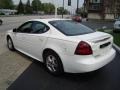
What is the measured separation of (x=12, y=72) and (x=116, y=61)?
363 cm

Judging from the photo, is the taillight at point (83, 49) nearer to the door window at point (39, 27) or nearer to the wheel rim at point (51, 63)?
the wheel rim at point (51, 63)

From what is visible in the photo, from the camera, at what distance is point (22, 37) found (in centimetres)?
714

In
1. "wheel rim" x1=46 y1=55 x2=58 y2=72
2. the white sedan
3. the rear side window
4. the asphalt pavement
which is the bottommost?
the asphalt pavement

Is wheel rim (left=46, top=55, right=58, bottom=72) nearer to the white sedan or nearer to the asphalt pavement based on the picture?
the white sedan

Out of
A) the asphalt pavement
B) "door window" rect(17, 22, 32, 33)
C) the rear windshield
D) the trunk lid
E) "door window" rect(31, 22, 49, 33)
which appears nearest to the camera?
the asphalt pavement

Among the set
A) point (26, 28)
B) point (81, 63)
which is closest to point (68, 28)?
point (81, 63)

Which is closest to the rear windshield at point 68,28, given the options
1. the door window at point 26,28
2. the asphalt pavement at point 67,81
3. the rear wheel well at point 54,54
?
the rear wheel well at point 54,54

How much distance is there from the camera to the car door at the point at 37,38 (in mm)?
6035

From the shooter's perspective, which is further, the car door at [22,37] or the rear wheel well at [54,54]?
the car door at [22,37]

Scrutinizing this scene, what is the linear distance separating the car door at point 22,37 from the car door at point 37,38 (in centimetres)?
23

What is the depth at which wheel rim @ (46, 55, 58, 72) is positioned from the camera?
563 centimetres

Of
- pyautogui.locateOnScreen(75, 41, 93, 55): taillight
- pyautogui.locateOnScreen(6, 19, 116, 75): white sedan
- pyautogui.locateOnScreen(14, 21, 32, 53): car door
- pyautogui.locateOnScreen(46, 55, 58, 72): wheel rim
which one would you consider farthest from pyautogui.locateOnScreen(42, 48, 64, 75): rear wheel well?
pyautogui.locateOnScreen(14, 21, 32, 53): car door

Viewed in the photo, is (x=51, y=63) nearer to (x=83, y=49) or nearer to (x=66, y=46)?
(x=66, y=46)

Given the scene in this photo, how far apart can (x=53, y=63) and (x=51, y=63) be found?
→ 101 millimetres
